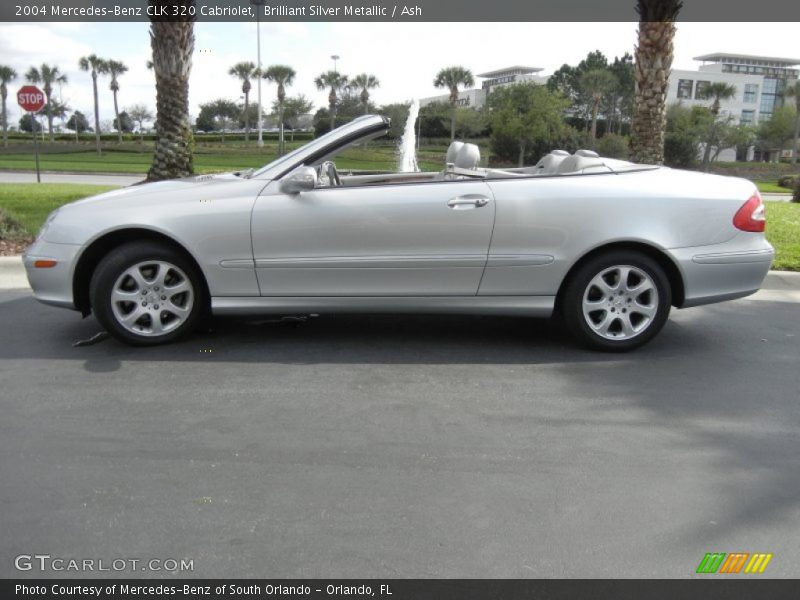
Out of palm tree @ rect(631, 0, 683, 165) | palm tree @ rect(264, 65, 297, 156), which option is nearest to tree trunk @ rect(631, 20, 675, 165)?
palm tree @ rect(631, 0, 683, 165)

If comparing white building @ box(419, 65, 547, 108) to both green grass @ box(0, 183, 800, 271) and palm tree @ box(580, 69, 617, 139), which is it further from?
green grass @ box(0, 183, 800, 271)

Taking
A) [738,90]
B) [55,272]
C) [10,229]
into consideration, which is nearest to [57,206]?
[10,229]

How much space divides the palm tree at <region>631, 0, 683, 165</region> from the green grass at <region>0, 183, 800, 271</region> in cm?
209

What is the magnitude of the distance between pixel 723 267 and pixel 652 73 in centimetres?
718

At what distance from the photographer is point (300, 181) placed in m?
4.93

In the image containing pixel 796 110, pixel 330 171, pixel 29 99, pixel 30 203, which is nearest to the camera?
pixel 330 171

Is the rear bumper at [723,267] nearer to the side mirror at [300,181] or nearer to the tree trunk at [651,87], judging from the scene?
the side mirror at [300,181]

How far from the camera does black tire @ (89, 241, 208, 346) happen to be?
495 centimetres

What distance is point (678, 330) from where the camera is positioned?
19.1 ft

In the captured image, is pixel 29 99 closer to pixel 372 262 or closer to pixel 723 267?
pixel 372 262

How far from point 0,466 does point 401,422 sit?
1855 mm

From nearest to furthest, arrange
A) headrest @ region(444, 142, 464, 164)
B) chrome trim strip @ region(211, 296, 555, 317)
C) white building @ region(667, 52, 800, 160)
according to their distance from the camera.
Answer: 1. chrome trim strip @ region(211, 296, 555, 317)
2. headrest @ region(444, 142, 464, 164)
3. white building @ region(667, 52, 800, 160)

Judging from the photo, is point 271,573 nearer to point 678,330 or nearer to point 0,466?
point 0,466
